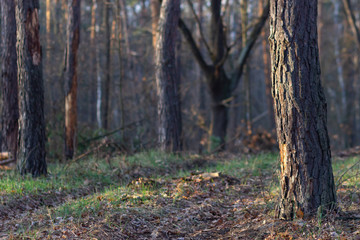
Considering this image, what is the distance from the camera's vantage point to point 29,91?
27.4ft

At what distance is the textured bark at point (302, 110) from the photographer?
4.71 m

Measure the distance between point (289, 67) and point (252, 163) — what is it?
219 inches

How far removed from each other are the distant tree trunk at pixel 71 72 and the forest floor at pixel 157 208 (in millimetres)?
3289

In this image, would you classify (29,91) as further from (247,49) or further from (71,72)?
(247,49)

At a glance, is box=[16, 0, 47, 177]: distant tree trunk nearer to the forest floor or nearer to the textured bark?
the forest floor

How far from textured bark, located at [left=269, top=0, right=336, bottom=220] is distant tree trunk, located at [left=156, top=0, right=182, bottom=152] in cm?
663

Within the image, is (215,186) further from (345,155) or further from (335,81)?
(335,81)

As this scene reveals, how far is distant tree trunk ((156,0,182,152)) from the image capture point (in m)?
11.2

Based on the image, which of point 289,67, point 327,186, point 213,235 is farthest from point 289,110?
point 213,235

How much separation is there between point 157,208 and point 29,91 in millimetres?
4267

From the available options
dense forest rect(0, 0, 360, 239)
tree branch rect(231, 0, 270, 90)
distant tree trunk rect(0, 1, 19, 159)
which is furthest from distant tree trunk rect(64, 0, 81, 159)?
tree branch rect(231, 0, 270, 90)

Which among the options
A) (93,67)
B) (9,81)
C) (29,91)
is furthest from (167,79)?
(93,67)

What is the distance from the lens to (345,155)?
12.7 metres

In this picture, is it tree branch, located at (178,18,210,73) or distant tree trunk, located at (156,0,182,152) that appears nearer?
distant tree trunk, located at (156,0,182,152)
